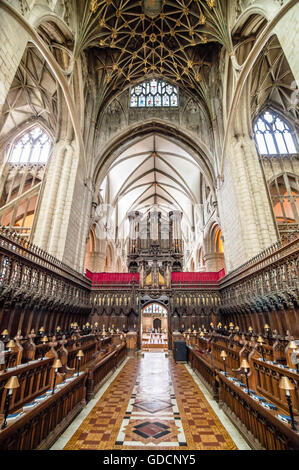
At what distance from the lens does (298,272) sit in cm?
632

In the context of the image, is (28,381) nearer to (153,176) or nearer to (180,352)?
(180,352)

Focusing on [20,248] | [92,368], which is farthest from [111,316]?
[92,368]

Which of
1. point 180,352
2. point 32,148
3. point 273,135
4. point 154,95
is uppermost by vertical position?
point 154,95

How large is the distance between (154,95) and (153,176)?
8.50 meters

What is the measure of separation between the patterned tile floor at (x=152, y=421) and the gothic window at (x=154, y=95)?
794 inches

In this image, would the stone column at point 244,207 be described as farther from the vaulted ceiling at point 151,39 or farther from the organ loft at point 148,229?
the vaulted ceiling at point 151,39

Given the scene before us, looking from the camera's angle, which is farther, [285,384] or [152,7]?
[152,7]

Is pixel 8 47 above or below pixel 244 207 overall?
above

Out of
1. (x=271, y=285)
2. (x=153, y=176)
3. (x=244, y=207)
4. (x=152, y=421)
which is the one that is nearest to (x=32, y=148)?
(x=153, y=176)

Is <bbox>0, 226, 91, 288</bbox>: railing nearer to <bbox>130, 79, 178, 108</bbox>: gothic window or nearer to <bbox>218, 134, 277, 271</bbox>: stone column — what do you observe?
<bbox>218, 134, 277, 271</bbox>: stone column

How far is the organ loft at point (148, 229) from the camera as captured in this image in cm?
347

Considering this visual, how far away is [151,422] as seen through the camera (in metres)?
3.58

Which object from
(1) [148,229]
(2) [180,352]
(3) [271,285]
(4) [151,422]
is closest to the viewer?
(4) [151,422]
